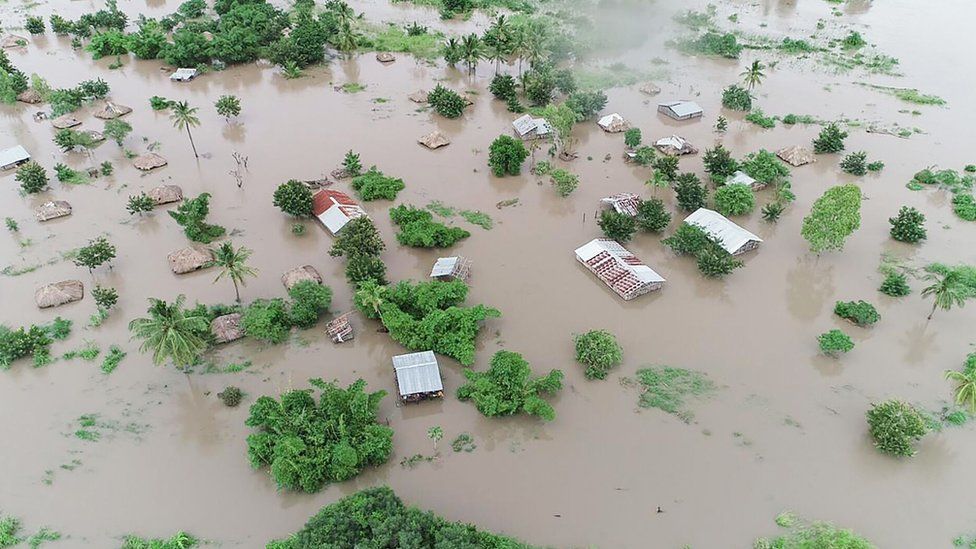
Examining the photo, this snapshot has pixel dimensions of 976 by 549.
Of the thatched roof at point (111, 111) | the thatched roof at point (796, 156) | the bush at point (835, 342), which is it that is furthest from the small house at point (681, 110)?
the thatched roof at point (111, 111)

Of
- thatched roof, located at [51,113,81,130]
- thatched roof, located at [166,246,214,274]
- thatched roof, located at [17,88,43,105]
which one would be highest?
thatched roof, located at [17,88,43,105]

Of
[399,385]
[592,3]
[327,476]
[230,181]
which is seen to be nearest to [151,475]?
[327,476]

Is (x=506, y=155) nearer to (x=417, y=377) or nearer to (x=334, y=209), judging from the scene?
(x=334, y=209)

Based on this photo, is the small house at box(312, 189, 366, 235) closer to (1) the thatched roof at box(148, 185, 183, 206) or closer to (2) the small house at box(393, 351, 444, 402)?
(1) the thatched roof at box(148, 185, 183, 206)

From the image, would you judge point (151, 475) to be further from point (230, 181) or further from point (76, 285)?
point (230, 181)

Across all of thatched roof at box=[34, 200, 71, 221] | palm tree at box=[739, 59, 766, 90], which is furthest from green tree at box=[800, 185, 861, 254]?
thatched roof at box=[34, 200, 71, 221]
